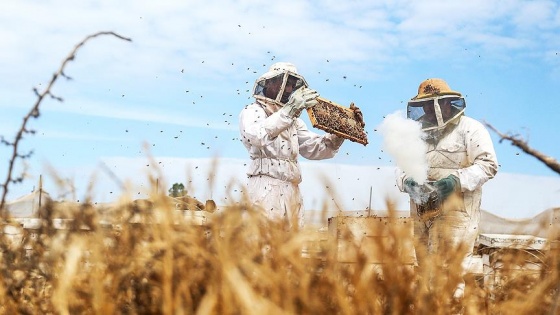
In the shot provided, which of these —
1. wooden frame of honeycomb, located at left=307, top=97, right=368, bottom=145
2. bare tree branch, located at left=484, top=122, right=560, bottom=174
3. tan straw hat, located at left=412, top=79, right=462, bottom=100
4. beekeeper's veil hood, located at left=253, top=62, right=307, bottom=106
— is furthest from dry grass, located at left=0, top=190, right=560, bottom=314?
tan straw hat, located at left=412, top=79, right=462, bottom=100

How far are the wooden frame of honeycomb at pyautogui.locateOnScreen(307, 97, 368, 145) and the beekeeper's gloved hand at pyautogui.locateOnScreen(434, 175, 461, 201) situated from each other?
→ 0.87 metres

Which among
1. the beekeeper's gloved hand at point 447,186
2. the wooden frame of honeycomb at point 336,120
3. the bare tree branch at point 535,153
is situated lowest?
the bare tree branch at point 535,153

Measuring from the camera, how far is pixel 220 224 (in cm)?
199

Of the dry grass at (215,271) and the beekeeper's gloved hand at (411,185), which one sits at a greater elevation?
the beekeeper's gloved hand at (411,185)

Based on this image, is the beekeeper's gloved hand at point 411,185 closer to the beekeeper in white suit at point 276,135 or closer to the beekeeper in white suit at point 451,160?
the beekeeper in white suit at point 451,160

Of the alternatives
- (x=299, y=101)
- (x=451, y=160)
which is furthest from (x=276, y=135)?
(x=451, y=160)

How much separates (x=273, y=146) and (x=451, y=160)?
1.88m

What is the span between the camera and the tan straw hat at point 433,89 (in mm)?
7344

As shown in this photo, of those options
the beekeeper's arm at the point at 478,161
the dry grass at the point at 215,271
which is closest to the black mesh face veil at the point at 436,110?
the beekeeper's arm at the point at 478,161

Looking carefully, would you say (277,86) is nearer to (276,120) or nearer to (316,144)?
(276,120)

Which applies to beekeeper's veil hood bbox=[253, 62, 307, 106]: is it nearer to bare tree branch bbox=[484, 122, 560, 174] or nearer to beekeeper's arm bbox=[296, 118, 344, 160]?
beekeeper's arm bbox=[296, 118, 344, 160]

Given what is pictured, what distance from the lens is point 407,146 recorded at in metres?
7.07

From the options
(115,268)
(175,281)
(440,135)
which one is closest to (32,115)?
(115,268)

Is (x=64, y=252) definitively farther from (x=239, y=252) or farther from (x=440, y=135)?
(x=440, y=135)
